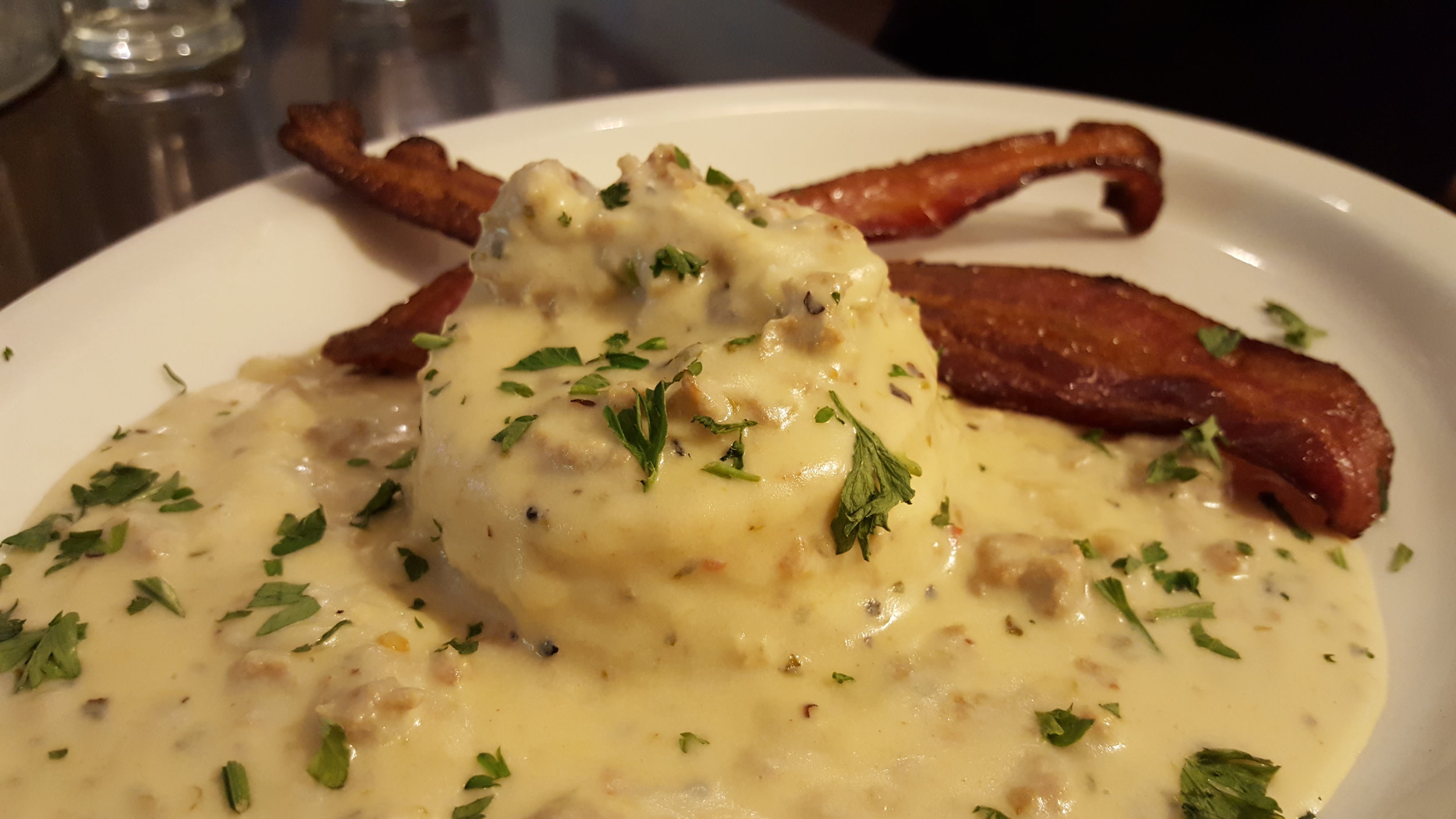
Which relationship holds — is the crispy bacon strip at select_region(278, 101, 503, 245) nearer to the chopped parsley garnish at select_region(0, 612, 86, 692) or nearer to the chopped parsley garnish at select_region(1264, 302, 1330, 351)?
the chopped parsley garnish at select_region(0, 612, 86, 692)

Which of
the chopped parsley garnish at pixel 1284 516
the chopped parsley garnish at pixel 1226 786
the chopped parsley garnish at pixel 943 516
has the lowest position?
the chopped parsley garnish at pixel 1226 786

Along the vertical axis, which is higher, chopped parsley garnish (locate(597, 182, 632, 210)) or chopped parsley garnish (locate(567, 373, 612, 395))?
chopped parsley garnish (locate(597, 182, 632, 210))

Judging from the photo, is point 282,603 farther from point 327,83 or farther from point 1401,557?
point 327,83

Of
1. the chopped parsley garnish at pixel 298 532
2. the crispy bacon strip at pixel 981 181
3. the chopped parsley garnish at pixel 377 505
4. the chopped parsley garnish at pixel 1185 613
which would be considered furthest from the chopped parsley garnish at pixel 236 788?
the crispy bacon strip at pixel 981 181

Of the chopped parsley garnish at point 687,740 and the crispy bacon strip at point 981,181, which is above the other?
the crispy bacon strip at point 981,181

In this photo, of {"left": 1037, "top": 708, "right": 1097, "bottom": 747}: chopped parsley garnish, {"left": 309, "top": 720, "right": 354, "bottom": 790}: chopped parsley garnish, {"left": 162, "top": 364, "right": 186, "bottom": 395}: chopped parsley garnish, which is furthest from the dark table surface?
{"left": 1037, "top": 708, "right": 1097, "bottom": 747}: chopped parsley garnish

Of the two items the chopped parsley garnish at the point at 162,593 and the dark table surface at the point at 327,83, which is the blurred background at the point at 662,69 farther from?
the chopped parsley garnish at the point at 162,593
